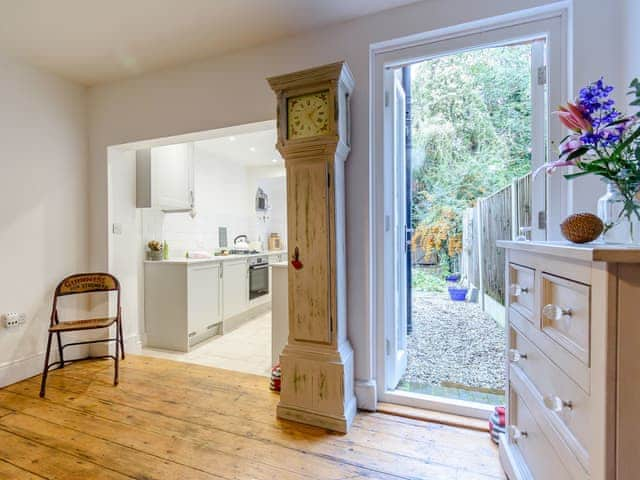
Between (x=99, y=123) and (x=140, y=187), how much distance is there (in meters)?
0.63

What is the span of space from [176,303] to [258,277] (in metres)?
1.38

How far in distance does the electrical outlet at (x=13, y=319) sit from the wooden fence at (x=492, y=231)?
10.7 ft

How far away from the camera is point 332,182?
1.71 metres

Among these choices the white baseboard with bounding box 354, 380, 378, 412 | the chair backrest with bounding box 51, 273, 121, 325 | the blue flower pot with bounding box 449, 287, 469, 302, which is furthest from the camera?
the chair backrest with bounding box 51, 273, 121, 325

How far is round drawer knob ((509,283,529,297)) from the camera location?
1.14m

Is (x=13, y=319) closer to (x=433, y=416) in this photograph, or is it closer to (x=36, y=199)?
(x=36, y=199)

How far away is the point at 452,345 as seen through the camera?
2.18 metres

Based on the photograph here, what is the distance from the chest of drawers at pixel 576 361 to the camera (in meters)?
0.66

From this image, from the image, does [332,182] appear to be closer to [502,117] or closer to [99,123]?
[502,117]

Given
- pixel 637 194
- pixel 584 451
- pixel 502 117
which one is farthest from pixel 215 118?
pixel 584 451

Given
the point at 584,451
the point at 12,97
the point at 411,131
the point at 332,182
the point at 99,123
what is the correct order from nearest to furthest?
the point at 584,451, the point at 332,182, the point at 411,131, the point at 12,97, the point at 99,123

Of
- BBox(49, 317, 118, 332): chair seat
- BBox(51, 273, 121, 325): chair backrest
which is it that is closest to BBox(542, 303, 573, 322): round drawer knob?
BBox(49, 317, 118, 332): chair seat

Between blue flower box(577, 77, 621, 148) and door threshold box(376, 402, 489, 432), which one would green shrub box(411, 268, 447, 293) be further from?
blue flower box(577, 77, 621, 148)

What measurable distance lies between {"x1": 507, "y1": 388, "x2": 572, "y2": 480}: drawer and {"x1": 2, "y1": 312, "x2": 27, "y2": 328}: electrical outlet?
3245 millimetres
